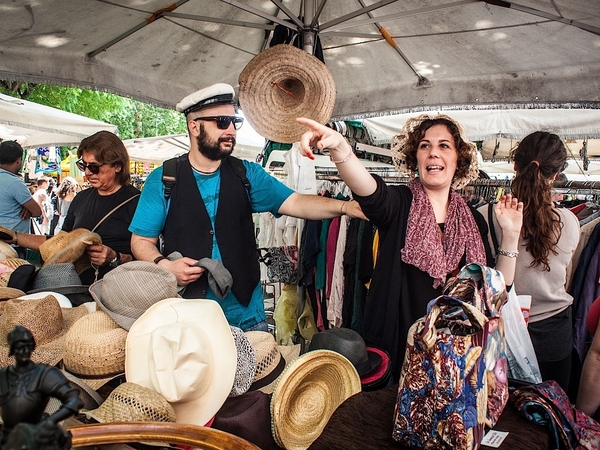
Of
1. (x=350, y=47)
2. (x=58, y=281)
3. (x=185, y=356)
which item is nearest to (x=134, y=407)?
(x=185, y=356)

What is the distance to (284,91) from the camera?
3.02 meters

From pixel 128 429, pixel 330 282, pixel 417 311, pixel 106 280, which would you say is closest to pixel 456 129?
pixel 417 311

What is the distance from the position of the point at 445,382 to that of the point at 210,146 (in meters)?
1.79

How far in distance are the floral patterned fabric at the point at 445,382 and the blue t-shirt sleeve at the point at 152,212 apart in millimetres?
1634

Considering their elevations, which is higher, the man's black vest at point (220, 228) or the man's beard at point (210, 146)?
the man's beard at point (210, 146)

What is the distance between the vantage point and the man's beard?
2584 millimetres

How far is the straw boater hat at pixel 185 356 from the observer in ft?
5.24

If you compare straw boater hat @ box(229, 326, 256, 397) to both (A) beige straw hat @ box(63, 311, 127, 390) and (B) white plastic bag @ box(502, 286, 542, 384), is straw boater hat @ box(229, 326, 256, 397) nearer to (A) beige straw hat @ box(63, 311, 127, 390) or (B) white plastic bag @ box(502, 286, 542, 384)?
(A) beige straw hat @ box(63, 311, 127, 390)

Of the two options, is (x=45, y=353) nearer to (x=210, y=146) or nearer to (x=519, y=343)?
(x=210, y=146)

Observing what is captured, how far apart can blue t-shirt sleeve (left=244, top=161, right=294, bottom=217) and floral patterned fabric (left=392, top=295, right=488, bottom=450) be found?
147 centimetres

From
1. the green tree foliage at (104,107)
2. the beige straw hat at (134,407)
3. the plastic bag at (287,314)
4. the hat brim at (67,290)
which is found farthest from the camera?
the green tree foliage at (104,107)

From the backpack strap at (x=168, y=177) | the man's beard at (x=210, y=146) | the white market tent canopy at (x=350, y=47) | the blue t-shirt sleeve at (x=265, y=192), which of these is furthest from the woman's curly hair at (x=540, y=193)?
the backpack strap at (x=168, y=177)

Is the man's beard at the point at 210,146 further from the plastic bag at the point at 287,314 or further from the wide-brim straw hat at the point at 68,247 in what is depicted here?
the plastic bag at the point at 287,314

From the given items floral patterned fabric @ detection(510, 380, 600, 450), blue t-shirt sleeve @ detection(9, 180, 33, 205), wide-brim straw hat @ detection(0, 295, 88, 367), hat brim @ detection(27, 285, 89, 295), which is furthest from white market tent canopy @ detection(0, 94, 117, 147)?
floral patterned fabric @ detection(510, 380, 600, 450)
